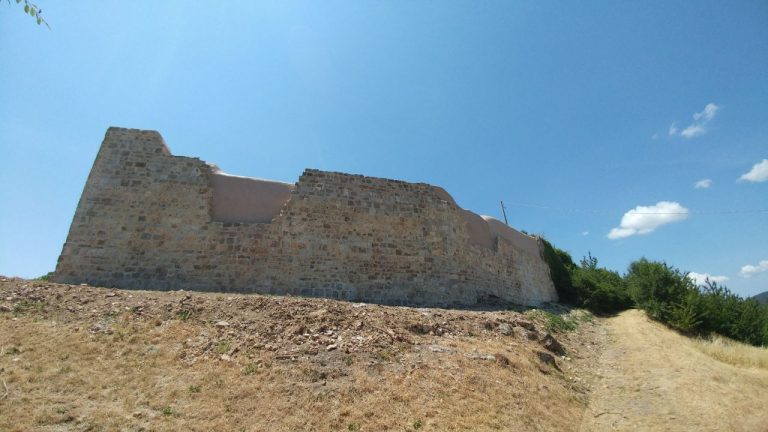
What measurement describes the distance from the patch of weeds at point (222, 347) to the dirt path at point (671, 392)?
579 centimetres

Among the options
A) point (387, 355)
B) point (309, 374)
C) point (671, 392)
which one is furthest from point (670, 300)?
point (309, 374)

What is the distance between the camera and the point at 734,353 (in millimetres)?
9805

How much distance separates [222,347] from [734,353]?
12.4 metres

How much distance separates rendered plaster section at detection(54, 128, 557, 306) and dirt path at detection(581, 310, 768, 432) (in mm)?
4528

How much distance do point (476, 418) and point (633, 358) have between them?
6466mm

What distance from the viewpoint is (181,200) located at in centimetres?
1038

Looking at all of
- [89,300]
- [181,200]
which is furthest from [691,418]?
[181,200]

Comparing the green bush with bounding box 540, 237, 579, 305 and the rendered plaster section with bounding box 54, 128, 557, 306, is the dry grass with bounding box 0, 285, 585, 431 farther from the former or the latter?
the green bush with bounding box 540, 237, 579, 305

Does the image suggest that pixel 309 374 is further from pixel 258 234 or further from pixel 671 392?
pixel 671 392

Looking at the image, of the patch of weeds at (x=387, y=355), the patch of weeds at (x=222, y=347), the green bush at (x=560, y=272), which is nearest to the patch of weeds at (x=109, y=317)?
the patch of weeds at (x=222, y=347)

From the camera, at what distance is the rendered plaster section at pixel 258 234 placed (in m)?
9.73

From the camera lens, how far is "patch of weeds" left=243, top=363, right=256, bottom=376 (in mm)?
5727

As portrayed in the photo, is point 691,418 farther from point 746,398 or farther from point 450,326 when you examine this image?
point 450,326

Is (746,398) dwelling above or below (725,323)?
below
